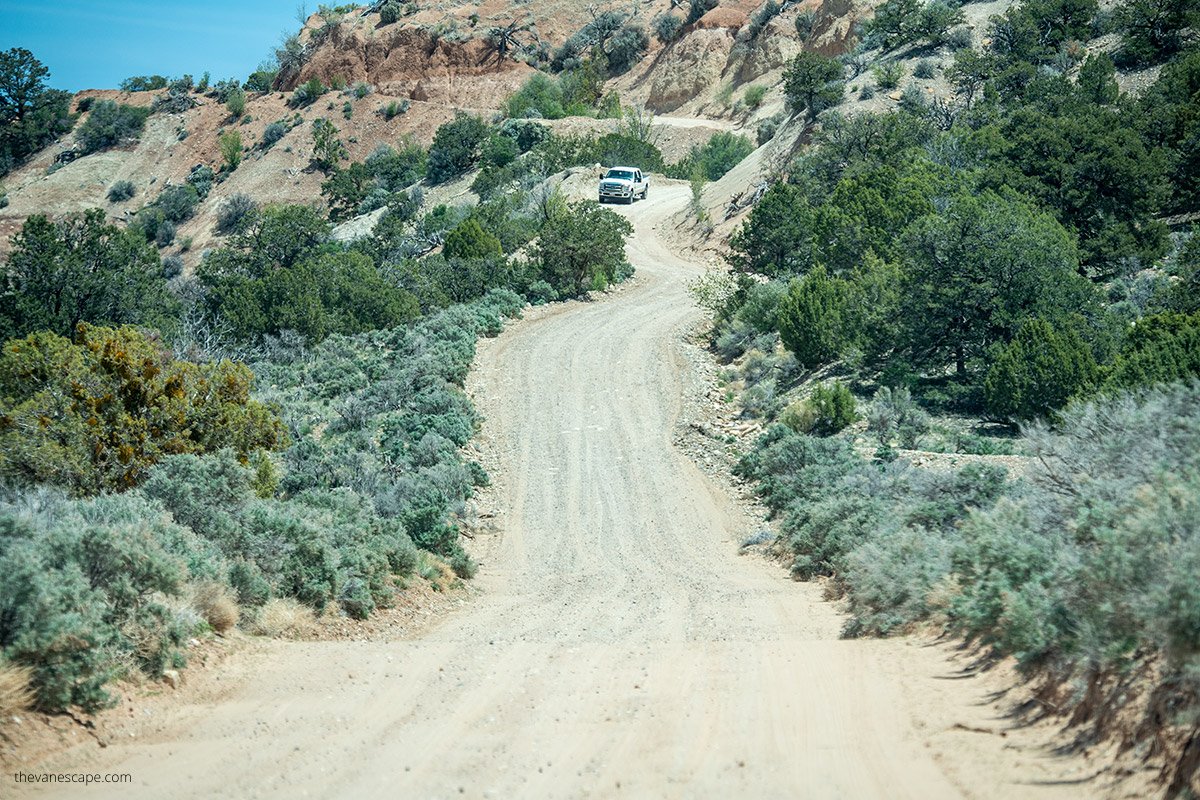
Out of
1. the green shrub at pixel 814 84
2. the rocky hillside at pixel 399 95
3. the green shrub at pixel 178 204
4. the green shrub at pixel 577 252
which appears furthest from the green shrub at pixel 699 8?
the green shrub at pixel 577 252

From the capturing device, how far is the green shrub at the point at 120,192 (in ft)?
246

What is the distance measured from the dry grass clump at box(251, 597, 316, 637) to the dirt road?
600mm

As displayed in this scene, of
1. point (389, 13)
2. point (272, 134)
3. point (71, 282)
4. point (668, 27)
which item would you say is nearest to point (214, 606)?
point (71, 282)

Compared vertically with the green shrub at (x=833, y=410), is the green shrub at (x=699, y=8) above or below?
above

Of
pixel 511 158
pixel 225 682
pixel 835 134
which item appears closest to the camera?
pixel 225 682

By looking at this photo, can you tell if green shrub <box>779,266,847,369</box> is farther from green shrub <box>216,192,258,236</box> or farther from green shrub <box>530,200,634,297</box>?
green shrub <box>216,192,258,236</box>

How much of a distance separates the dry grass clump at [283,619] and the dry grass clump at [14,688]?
2.93 meters

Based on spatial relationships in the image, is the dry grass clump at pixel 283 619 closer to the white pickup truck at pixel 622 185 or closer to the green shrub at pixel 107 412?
the green shrub at pixel 107 412

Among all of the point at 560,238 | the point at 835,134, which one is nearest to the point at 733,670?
the point at 560,238

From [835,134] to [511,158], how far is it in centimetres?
2692

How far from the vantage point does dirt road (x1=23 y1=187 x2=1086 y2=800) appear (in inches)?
243

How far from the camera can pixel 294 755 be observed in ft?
22.2

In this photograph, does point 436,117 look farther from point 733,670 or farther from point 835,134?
point 733,670

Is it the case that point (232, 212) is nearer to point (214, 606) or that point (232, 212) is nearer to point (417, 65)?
point (417, 65)
